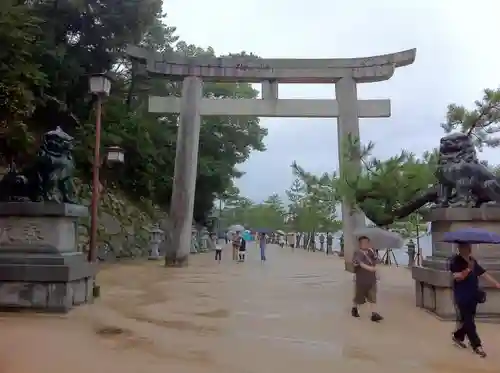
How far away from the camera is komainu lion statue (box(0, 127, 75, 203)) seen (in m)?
8.75

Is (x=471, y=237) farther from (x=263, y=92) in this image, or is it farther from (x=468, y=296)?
(x=263, y=92)

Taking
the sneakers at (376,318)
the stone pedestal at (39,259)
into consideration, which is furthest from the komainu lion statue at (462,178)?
the stone pedestal at (39,259)

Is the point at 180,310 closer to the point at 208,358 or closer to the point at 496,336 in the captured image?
the point at 208,358

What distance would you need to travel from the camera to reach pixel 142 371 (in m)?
5.23

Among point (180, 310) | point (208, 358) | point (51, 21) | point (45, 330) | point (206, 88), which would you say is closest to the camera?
point (208, 358)

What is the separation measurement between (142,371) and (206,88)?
26.2 metres

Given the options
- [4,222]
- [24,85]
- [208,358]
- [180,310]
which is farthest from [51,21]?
[208,358]

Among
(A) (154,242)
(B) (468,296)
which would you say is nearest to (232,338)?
(B) (468,296)

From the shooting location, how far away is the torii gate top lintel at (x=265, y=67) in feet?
63.0

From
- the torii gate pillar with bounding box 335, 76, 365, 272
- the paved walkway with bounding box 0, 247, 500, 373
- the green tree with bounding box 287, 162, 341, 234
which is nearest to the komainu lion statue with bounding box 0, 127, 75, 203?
the paved walkway with bounding box 0, 247, 500, 373

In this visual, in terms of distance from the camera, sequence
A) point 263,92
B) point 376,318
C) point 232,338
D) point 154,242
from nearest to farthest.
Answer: point 232,338 < point 376,318 < point 263,92 < point 154,242

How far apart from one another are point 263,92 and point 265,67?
0.92 metres

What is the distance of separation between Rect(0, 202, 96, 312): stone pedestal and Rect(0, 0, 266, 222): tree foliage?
477 cm

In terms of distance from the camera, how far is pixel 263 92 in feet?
63.9
